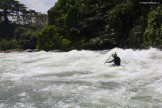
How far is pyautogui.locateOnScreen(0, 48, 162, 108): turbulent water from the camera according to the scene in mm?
10172

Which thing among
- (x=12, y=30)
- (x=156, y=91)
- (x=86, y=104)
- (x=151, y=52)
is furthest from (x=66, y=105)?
(x=12, y=30)

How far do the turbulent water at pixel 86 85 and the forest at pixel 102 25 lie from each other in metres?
4.69

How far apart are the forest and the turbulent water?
469 cm

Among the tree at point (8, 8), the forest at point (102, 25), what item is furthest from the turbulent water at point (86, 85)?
the tree at point (8, 8)

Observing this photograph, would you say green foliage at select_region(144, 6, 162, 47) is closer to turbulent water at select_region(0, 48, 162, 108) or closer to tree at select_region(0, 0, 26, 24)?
turbulent water at select_region(0, 48, 162, 108)

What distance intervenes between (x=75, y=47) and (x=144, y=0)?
6.98 metres

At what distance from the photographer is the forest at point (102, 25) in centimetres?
2208

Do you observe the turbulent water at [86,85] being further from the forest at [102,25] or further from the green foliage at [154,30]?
the forest at [102,25]

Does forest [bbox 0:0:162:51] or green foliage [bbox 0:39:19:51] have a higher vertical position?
forest [bbox 0:0:162:51]

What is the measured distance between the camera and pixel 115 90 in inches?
449

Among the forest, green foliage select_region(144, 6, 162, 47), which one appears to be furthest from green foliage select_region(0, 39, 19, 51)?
green foliage select_region(144, 6, 162, 47)

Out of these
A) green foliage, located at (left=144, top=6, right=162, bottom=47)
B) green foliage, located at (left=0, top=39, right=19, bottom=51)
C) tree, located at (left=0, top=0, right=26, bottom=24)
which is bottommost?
green foliage, located at (left=0, top=39, right=19, bottom=51)

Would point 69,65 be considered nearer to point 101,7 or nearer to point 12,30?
point 101,7

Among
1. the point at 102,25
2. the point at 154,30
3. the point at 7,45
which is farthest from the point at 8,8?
the point at 154,30
